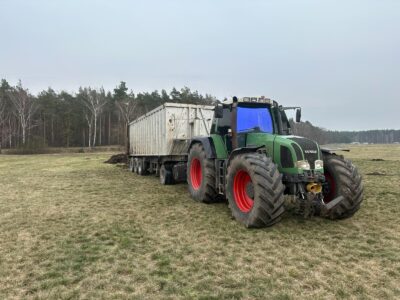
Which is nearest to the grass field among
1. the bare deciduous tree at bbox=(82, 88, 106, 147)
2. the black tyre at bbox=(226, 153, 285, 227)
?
the black tyre at bbox=(226, 153, 285, 227)

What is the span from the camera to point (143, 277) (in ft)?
14.8

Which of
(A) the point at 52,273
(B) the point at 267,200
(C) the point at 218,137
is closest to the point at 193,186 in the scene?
(C) the point at 218,137

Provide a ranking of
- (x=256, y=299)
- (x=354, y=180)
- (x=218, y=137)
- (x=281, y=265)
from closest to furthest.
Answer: (x=256, y=299) < (x=281, y=265) < (x=354, y=180) < (x=218, y=137)

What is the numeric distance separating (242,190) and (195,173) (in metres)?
2.87

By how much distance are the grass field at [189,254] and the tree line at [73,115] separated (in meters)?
49.5

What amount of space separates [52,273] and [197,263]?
1988 mm

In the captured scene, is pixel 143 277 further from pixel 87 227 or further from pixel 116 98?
pixel 116 98

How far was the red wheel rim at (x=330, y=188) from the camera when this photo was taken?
712 centimetres

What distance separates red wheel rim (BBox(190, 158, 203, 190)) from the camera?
992 cm

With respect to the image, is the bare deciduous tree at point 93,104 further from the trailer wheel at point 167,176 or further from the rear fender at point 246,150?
the rear fender at point 246,150

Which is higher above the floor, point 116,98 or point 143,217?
point 116,98

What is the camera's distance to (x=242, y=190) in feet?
24.1

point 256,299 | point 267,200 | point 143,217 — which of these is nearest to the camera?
point 256,299

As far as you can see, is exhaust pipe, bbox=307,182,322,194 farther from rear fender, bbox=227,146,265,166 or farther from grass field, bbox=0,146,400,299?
rear fender, bbox=227,146,265,166
